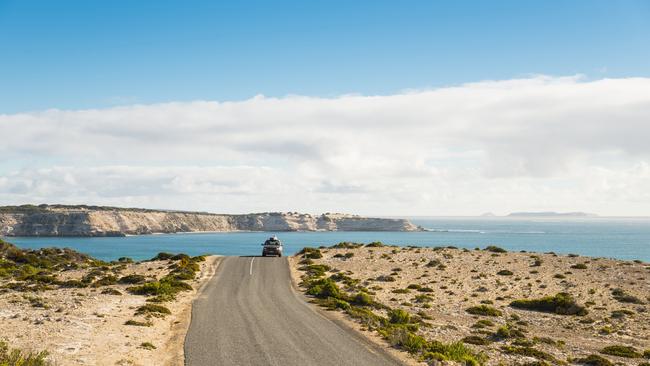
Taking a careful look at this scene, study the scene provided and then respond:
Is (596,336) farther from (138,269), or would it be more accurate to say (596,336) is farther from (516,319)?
(138,269)

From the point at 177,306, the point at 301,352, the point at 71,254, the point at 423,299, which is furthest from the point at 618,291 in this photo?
the point at 71,254

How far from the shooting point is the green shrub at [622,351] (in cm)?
2419

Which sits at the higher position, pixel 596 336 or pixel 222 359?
pixel 222 359

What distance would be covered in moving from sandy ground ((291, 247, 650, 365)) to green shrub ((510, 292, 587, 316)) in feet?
3.08

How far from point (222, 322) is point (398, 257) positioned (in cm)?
4118

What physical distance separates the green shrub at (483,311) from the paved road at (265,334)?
13.0m

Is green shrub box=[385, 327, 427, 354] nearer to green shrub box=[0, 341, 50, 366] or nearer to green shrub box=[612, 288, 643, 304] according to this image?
green shrub box=[0, 341, 50, 366]

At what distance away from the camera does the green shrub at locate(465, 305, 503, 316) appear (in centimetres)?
3507

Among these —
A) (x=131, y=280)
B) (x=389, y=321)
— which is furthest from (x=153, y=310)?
(x=131, y=280)

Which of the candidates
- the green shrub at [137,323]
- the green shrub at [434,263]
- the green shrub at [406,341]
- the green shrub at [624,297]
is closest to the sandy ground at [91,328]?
the green shrub at [137,323]

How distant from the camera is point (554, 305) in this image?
37.9 m

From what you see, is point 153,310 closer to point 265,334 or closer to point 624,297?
point 265,334

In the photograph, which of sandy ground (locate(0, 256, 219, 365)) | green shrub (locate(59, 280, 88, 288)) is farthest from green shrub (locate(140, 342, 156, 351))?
green shrub (locate(59, 280, 88, 288))

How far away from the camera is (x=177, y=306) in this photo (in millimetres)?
31297
